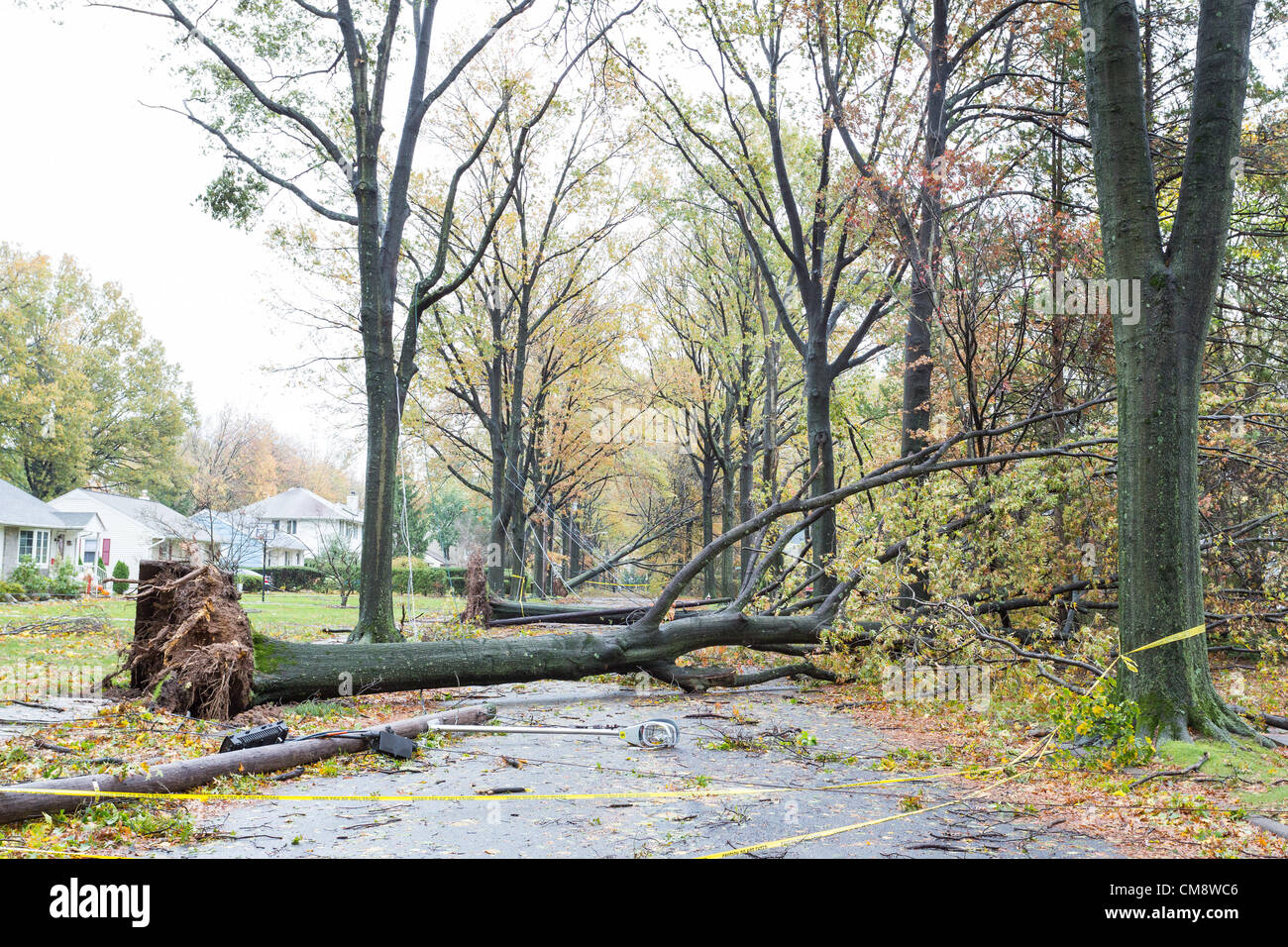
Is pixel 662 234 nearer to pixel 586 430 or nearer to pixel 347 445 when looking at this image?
pixel 586 430

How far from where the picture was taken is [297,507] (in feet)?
201

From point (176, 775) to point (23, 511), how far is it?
1512 inches

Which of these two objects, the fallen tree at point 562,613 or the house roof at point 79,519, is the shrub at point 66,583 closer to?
the fallen tree at point 562,613

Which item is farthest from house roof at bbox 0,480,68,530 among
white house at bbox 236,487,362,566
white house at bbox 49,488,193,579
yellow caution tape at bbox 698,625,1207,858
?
yellow caution tape at bbox 698,625,1207,858

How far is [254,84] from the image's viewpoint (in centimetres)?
1212

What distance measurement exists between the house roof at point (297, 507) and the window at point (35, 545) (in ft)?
67.3

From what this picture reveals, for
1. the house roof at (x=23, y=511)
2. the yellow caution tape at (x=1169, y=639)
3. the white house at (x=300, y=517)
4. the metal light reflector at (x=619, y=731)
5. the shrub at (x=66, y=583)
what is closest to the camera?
the yellow caution tape at (x=1169, y=639)

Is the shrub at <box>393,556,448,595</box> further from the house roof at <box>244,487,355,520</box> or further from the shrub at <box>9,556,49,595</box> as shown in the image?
the house roof at <box>244,487,355,520</box>

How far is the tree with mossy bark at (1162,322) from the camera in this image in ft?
18.0

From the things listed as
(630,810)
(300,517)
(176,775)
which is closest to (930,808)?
(630,810)

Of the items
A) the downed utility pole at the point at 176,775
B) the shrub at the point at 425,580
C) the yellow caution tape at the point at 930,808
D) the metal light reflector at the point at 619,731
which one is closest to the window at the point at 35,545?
the shrub at the point at 425,580

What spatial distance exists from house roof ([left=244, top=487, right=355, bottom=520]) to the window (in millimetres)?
20526

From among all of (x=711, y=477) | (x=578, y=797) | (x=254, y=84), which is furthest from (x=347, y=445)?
(x=578, y=797)
